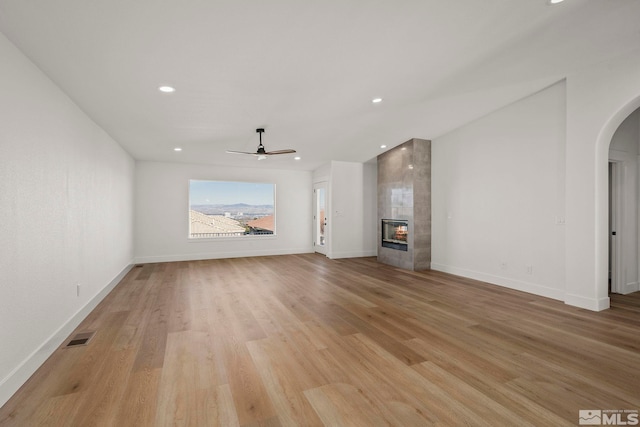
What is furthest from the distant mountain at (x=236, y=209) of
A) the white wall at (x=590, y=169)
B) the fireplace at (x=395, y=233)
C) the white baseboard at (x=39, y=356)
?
the white wall at (x=590, y=169)

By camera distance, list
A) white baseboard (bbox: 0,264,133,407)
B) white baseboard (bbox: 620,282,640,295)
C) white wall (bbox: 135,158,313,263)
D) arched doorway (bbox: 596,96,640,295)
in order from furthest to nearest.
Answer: white wall (bbox: 135,158,313,263) → white baseboard (bbox: 620,282,640,295) → arched doorway (bbox: 596,96,640,295) → white baseboard (bbox: 0,264,133,407)

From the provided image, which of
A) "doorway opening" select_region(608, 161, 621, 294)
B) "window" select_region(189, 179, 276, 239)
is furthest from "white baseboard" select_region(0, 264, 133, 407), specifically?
"doorway opening" select_region(608, 161, 621, 294)

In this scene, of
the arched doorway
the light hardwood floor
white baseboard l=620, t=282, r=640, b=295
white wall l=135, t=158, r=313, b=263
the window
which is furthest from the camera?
the window

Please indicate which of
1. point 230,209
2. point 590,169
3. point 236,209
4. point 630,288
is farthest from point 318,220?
point 630,288

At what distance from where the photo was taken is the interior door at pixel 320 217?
8469 millimetres

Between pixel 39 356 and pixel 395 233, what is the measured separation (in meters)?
6.15

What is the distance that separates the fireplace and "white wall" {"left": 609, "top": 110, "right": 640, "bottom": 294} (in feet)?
11.0

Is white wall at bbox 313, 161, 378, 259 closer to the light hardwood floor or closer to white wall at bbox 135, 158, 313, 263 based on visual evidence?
white wall at bbox 135, 158, 313, 263

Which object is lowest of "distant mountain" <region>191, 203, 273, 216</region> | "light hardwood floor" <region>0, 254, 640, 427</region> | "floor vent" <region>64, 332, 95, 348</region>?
"floor vent" <region>64, 332, 95, 348</region>

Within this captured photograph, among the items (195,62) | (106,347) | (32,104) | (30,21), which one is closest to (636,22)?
(195,62)

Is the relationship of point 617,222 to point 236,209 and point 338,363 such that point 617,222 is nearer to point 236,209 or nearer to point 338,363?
point 338,363

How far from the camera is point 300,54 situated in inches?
114

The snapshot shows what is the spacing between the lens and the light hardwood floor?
1.88 meters

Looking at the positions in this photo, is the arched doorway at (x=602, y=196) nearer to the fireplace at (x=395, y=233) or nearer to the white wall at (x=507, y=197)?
the white wall at (x=507, y=197)
